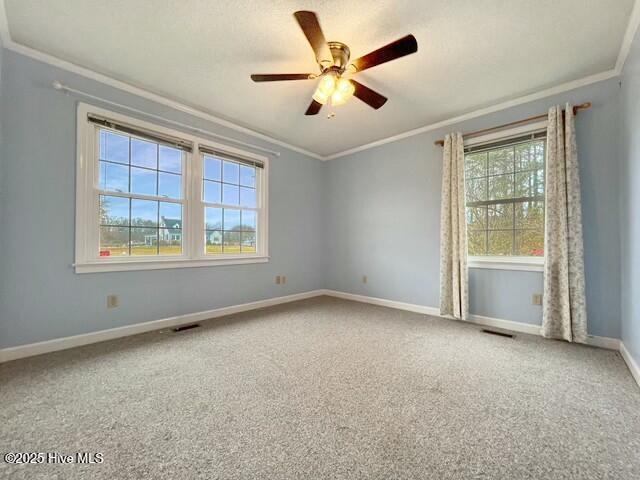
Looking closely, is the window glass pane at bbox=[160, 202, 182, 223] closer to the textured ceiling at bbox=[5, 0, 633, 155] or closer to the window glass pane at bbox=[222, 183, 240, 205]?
the window glass pane at bbox=[222, 183, 240, 205]

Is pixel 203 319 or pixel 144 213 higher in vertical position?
pixel 144 213

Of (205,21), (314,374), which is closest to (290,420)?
(314,374)

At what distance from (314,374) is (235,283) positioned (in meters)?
2.09

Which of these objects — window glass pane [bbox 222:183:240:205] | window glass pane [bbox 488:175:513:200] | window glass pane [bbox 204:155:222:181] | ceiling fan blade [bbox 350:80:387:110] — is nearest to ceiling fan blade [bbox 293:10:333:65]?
ceiling fan blade [bbox 350:80:387:110]

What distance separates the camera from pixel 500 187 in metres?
3.14

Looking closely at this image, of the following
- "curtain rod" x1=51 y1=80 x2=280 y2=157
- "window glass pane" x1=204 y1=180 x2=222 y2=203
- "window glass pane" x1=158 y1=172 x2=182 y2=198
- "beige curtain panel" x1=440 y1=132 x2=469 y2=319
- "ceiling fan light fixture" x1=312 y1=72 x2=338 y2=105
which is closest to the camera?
"ceiling fan light fixture" x1=312 y1=72 x2=338 y2=105

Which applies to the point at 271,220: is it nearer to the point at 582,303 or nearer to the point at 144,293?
the point at 144,293

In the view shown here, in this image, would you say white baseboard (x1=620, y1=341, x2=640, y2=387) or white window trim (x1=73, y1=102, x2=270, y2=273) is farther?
white window trim (x1=73, y1=102, x2=270, y2=273)

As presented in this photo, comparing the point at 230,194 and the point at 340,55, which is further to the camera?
the point at 230,194

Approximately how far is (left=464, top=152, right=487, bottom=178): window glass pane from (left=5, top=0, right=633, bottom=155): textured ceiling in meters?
0.60

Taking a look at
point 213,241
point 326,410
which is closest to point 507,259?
point 326,410

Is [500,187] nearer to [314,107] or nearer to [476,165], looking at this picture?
[476,165]

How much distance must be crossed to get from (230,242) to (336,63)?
8.48 ft

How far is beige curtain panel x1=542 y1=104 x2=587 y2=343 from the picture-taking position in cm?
250
